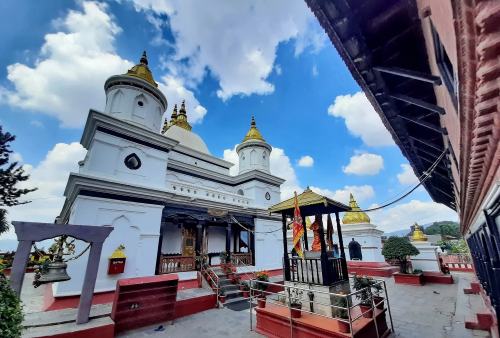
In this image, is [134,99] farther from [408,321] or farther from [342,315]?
[408,321]

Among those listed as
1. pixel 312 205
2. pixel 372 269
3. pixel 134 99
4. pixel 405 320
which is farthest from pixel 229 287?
pixel 134 99

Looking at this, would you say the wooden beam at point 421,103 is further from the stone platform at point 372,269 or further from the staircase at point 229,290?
the stone platform at point 372,269

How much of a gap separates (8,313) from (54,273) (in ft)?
11.7

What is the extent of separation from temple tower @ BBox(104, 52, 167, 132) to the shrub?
11005 mm

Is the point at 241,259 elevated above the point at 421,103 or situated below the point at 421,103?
below

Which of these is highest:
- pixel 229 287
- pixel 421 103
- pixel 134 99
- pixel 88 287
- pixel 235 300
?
pixel 134 99

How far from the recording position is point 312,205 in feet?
26.9

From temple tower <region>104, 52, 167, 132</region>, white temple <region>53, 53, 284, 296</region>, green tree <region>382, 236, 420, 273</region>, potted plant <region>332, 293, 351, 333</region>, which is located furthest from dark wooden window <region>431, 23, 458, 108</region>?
green tree <region>382, 236, 420, 273</region>

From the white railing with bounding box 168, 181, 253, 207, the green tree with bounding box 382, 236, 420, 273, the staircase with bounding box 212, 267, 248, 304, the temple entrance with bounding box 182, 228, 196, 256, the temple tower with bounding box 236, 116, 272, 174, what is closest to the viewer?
the staircase with bounding box 212, 267, 248, 304

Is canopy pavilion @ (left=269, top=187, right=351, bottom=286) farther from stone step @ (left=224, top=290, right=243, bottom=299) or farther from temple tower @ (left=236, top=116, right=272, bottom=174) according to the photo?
temple tower @ (left=236, top=116, right=272, bottom=174)

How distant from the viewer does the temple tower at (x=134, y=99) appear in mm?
13332

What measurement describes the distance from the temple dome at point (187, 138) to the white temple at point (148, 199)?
2.37 meters

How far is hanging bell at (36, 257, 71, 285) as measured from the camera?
6.17 m

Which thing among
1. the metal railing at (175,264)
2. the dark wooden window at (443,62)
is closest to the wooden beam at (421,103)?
the dark wooden window at (443,62)
